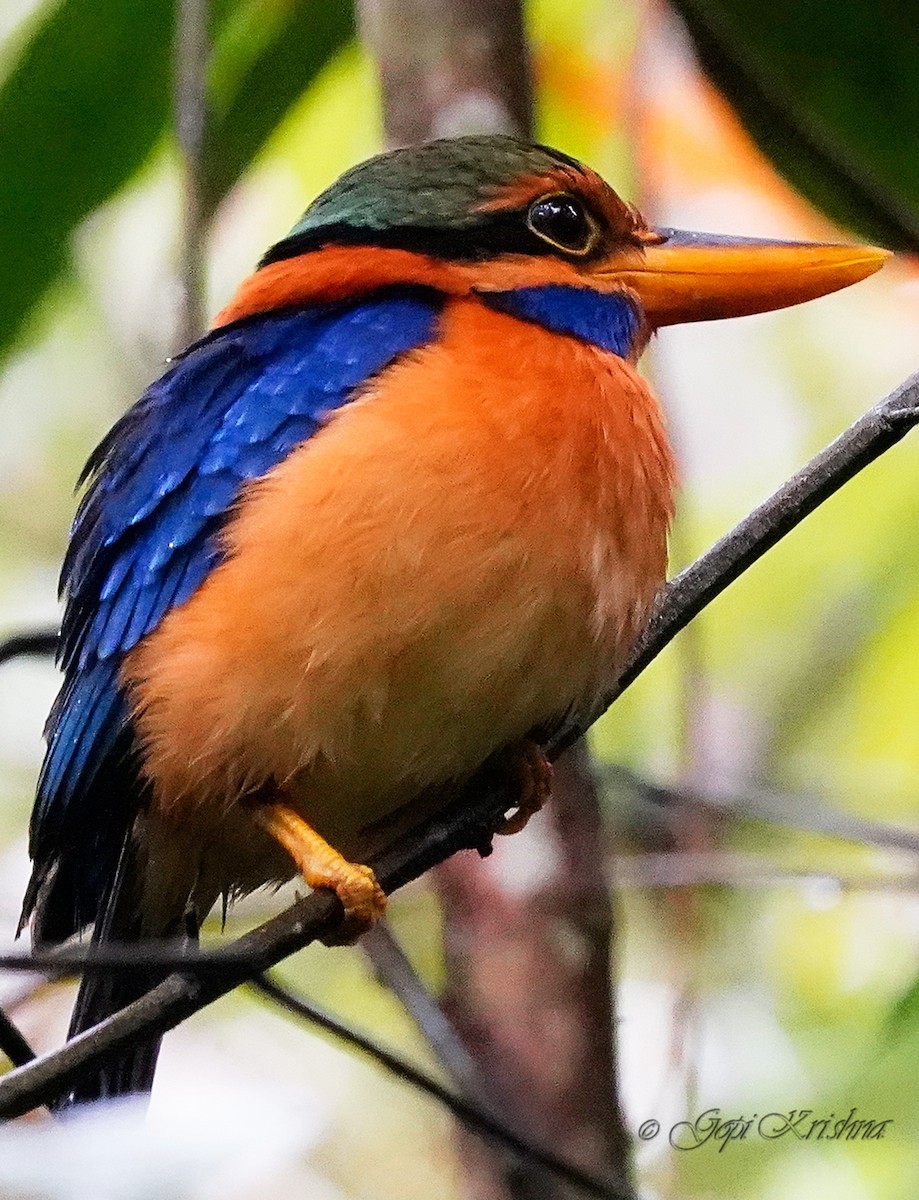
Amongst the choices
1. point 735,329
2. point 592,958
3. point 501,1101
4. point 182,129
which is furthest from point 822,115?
point 735,329

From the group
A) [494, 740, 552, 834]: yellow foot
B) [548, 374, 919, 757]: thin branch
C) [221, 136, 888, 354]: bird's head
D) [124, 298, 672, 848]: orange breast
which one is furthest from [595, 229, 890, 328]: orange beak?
[494, 740, 552, 834]: yellow foot

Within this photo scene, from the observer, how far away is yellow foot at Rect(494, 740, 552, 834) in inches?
86.8

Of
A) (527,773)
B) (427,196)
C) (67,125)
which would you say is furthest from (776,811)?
(67,125)

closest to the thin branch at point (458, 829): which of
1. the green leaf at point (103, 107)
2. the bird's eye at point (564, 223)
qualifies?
the bird's eye at point (564, 223)

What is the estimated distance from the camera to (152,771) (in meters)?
2.09

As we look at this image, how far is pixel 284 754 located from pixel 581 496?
0.46 meters

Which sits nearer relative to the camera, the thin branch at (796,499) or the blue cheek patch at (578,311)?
the thin branch at (796,499)

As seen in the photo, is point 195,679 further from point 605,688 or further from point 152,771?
point 605,688

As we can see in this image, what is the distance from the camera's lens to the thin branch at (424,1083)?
1.64m

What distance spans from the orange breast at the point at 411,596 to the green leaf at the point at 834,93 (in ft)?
2.53

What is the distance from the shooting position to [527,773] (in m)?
2.21

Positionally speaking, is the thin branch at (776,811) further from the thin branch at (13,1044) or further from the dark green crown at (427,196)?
the thin branch at (13,1044)

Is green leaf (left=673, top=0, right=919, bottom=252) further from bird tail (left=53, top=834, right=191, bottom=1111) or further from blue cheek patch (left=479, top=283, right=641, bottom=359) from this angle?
bird tail (left=53, top=834, right=191, bottom=1111)

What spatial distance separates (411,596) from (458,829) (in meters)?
0.28
